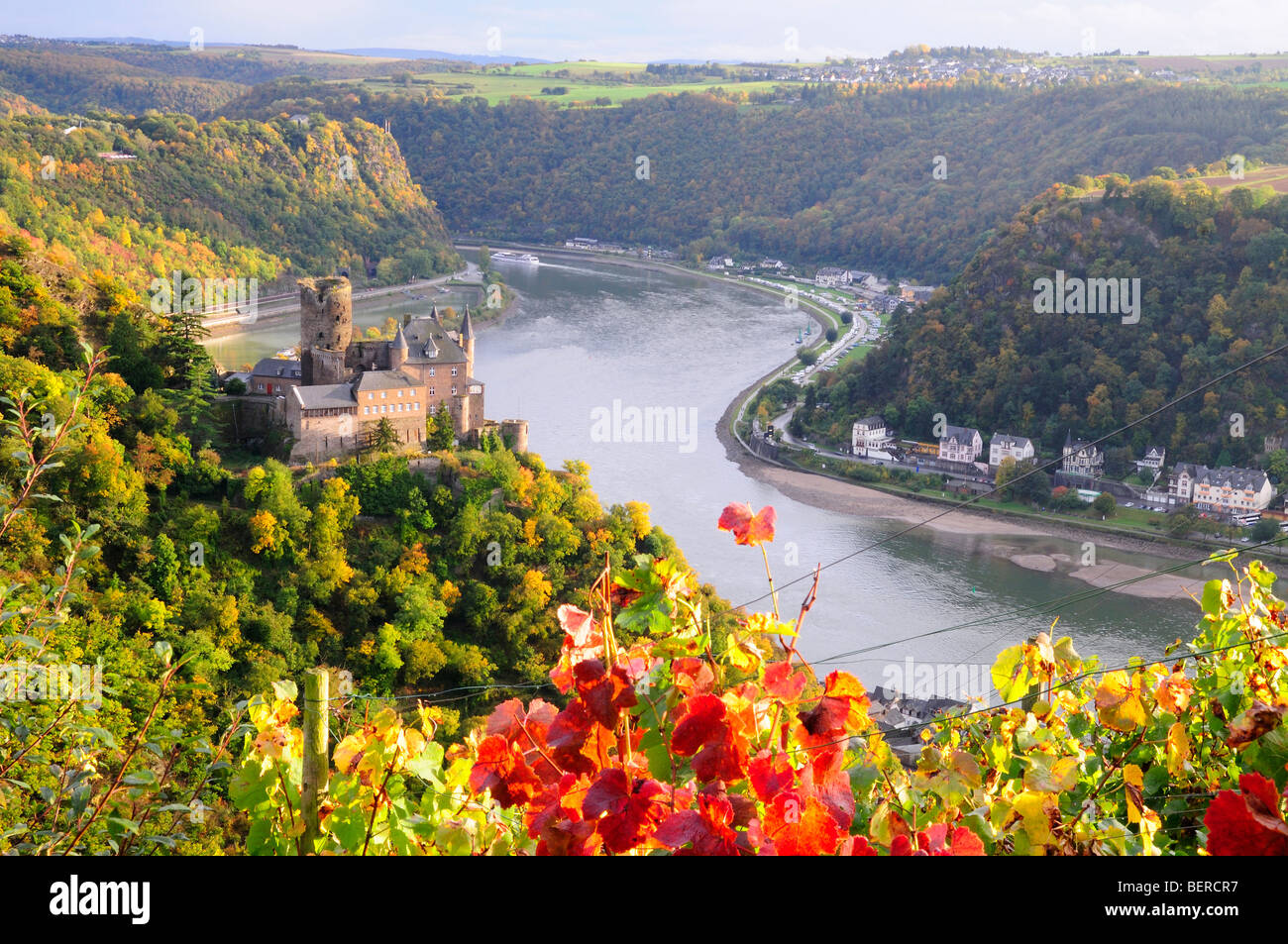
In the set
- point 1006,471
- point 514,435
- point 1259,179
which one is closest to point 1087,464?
point 1006,471

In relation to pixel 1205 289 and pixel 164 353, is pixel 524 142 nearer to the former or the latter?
pixel 1205 289

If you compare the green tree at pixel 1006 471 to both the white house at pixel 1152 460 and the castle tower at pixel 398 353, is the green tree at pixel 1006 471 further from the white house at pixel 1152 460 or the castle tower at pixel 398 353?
the castle tower at pixel 398 353

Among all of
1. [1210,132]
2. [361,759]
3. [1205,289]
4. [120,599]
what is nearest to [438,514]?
[120,599]

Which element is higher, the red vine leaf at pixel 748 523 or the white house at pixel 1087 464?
the red vine leaf at pixel 748 523

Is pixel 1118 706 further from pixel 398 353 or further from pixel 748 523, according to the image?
pixel 398 353

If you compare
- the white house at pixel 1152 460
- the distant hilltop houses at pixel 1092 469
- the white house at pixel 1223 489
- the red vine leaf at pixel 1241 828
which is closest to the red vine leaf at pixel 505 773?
the red vine leaf at pixel 1241 828

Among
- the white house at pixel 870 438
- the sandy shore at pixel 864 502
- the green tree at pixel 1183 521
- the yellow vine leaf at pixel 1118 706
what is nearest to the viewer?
the yellow vine leaf at pixel 1118 706
